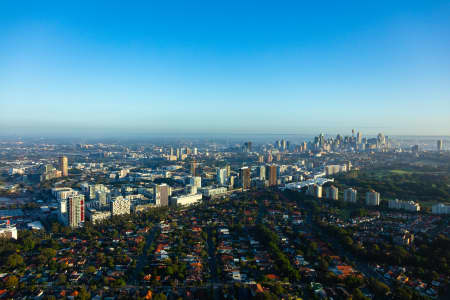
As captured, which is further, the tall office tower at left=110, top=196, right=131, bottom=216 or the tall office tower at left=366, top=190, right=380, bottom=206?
the tall office tower at left=366, top=190, right=380, bottom=206

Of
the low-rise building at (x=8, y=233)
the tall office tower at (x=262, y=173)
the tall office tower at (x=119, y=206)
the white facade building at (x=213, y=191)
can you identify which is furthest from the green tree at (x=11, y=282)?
the tall office tower at (x=262, y=173)

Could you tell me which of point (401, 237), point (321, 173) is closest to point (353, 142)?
point (321, 173)

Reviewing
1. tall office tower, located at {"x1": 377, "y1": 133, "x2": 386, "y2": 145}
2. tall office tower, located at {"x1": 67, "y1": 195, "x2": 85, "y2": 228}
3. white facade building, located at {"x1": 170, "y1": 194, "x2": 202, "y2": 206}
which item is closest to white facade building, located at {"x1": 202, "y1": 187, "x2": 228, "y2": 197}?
white facade building, located at {"x1": 170, "y1": 194, "x2": 202, "y2": 206}

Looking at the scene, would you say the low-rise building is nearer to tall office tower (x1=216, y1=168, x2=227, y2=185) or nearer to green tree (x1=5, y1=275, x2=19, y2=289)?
green tree (x1=5, y1=275, x2=19, y2=289)

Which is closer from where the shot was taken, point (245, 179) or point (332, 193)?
point (332, 193)

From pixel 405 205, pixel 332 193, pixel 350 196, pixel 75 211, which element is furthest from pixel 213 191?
pixel 405 205

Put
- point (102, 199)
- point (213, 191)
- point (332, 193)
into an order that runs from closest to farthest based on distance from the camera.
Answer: point (102, 199) < point (332, 193) < point (213, 191)

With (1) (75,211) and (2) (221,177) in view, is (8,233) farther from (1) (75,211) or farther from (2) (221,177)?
(2) (221,177)
